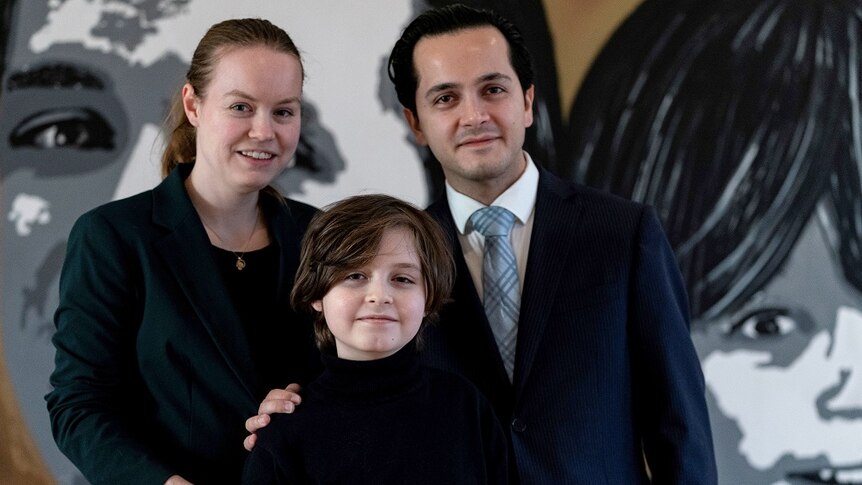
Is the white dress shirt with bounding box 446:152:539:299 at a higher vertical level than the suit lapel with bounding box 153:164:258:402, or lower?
higher

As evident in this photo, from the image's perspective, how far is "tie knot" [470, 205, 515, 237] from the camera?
6.09ft

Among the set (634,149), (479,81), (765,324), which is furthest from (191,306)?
(765,324)

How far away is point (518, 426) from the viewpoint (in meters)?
1.72

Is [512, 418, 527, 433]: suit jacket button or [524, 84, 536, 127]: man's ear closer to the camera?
[512, 418, 527, 433]: suit jacket button

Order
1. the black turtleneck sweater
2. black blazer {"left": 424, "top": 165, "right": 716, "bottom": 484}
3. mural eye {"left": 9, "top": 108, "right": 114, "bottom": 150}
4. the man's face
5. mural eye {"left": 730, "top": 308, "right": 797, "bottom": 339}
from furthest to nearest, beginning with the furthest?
mural eye {"left": 730, "top": 308, "right": 797, "bottom": 339}, mural eye {"left": 9, "top": 108, "right": 114, "bottom": 150}, the man's face, black blazer {"left": 424, "top": 165, "right": 716, "bottom": 484}, the black turtleneck sweater

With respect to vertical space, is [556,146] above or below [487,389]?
above

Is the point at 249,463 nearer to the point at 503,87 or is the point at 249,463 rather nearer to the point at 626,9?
the point at 503,87

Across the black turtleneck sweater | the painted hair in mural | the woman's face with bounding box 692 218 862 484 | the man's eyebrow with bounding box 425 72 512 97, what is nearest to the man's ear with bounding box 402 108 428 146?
the man's eyebrow with bounding box 425 72 512 97

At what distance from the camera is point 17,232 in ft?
9.04

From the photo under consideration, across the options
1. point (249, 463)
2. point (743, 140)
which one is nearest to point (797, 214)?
point (743, 140)

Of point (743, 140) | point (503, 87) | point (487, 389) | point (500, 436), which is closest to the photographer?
point (500, 436)

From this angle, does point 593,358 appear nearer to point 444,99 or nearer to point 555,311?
point 555,311

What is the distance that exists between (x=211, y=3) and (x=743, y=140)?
1.69 metres

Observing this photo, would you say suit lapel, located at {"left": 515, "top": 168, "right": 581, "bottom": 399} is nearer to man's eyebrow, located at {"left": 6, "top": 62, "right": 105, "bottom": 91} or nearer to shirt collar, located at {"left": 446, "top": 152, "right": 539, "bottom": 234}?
shirt collar, located at {"left": 446, "top": 152, "right": 539, "bottom": 234}
